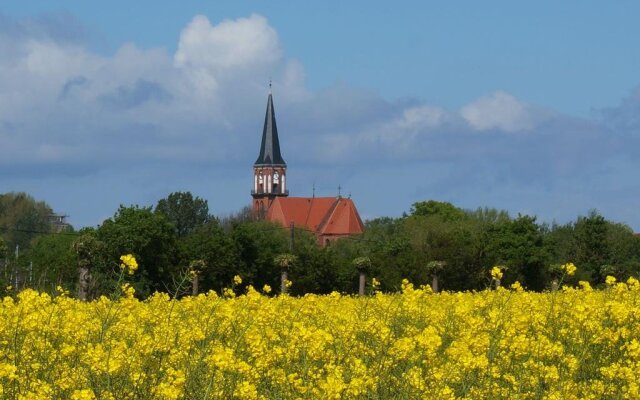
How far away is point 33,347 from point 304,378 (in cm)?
292

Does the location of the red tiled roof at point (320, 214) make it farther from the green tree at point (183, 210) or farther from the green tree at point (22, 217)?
the green tree at point (22, 217)

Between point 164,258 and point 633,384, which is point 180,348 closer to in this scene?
point 633,384

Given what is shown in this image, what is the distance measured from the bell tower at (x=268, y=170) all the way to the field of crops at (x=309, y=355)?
141297 millimetres

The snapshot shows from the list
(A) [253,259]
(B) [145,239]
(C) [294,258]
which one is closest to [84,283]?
(C) [294,258]

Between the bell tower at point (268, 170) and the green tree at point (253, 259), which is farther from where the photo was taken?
the bell tower at point (268, 170)

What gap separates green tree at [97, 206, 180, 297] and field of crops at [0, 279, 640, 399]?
28.0 meters

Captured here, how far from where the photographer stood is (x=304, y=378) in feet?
25.9

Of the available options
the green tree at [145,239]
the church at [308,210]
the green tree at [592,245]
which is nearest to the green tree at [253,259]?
the green tree at [145,239]

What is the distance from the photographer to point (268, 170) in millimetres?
169750

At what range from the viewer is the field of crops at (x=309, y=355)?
308 inches

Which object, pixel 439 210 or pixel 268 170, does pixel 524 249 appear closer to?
pixel 439 210

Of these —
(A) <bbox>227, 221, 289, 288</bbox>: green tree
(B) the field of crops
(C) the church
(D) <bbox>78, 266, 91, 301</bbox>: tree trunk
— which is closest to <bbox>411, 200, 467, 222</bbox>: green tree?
(C) the church

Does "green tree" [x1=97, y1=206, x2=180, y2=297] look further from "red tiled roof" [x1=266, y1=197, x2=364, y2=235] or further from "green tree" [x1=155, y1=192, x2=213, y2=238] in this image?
"red tiled roof" [x1=266, y1=197, x2=364, y2=235]

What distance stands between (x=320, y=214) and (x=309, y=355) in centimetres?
13633
